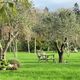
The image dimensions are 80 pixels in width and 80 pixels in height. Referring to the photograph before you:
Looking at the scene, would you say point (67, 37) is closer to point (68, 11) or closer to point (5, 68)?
point (68, 11)

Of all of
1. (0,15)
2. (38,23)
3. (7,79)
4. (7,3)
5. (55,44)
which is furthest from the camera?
(38,23)

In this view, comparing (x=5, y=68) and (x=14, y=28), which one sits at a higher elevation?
(x=14, y=28)

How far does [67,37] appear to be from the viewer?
162 ft

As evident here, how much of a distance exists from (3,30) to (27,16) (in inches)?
139

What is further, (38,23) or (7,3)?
(38,23)

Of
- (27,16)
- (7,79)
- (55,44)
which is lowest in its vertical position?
(7,79)

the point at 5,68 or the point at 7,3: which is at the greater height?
the point at 7,3

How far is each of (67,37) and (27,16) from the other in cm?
571

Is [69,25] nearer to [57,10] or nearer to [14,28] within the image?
[57,10]

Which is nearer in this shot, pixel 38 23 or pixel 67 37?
pixel 67 37

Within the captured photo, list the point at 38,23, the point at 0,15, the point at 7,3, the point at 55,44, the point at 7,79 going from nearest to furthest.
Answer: the point at 7,79, the point at 0,15, the point at 7,3, the point at 55,44, the point at 38,23

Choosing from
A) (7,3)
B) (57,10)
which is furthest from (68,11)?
(7,3)

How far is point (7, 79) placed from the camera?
2378cm

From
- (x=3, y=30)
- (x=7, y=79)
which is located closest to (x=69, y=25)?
(x=3, y=30)
